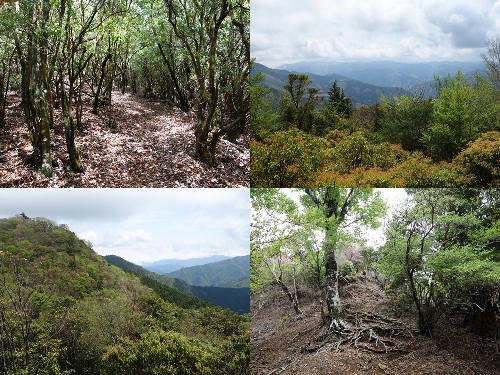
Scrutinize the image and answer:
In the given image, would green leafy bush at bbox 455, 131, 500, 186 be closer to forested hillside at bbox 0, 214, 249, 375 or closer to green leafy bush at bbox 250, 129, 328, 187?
green leafy bush at bbox 250, 129, 328, 187

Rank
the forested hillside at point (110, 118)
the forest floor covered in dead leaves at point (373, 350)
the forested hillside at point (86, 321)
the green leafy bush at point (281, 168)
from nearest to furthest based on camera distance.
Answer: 1. the forested hillside at point (110, 118)
2. the forest floor covered in dead leaves at point (373, 350)
3. the green leafy bush at point (281, 168)
4. the forested hillside at point (86, 321)

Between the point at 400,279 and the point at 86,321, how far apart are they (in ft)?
54.0

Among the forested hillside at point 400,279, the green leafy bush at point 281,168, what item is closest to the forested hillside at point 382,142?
the green leafy bush at point 281,168

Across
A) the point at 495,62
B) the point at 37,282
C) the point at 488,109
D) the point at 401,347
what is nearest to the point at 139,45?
the point at 37,282

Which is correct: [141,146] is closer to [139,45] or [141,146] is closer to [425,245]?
[425,245]

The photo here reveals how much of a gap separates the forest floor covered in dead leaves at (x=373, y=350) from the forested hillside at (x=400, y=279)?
0.03 meters

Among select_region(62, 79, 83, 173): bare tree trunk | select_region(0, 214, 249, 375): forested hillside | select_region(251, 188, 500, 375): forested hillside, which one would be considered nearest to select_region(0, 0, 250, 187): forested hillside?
select_region(62, 79, 83, 173): bare tree trunk

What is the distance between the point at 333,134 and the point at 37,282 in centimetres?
2150

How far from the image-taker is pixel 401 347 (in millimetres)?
10523

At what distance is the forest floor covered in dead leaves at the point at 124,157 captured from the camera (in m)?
9.60

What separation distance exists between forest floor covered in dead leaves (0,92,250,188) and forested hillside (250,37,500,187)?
3.40ft

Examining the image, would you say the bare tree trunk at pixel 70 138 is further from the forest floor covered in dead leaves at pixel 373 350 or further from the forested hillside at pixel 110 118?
the forest floor covered in dead leaves at pixel 373 350

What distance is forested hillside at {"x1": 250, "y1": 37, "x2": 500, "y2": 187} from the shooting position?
11523 mm

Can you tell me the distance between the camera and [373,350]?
10.2m
